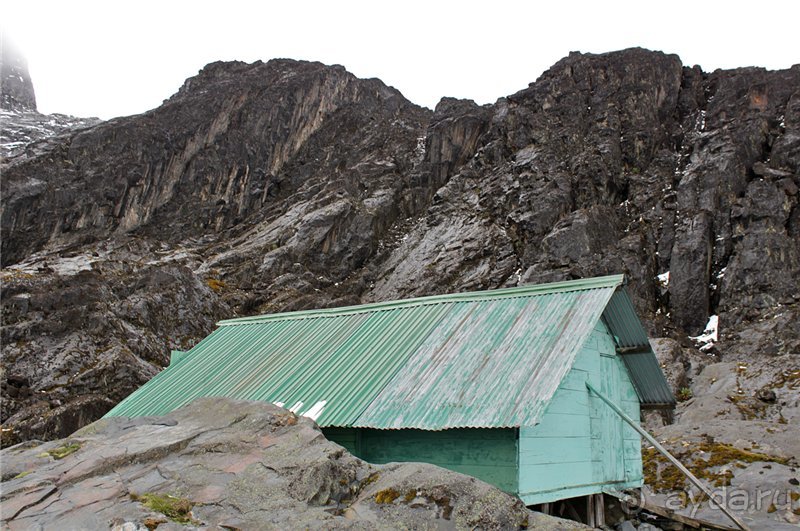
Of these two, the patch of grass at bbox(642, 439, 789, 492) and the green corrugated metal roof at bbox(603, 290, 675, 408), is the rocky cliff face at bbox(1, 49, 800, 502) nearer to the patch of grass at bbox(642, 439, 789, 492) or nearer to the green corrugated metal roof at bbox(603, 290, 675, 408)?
the patch of grass at bbox(642, 439, 789, 492)

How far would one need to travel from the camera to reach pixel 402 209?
69.9 meters

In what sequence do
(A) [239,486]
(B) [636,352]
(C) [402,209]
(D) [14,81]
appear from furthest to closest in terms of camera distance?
(D) [14,81], (C) [402,209], (B) [636,352], (A) [239,486]

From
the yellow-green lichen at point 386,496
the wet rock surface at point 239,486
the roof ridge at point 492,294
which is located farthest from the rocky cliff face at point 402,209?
the yellow-green lichen at point 386,496

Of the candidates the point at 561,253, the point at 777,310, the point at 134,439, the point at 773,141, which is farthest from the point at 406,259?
the point at 134,439

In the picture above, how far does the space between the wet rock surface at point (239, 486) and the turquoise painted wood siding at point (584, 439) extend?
527 centimetres

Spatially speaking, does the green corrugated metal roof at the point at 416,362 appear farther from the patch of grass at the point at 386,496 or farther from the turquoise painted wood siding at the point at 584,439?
the patch of grass at the point at 386,496

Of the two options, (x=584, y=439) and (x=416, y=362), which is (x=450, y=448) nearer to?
(x=416, y=362)

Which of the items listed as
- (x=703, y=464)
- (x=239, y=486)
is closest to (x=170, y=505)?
(x=239, y=486)

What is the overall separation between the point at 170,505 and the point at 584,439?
1058 centimetres

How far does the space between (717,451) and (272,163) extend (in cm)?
6322

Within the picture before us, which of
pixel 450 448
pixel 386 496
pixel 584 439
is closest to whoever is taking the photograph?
pixel 386 496

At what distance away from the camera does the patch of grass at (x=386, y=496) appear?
24.6 feet

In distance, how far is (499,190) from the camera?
65625mm

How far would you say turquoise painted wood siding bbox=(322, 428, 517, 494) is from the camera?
12.5 metres
